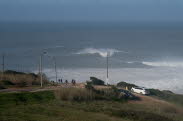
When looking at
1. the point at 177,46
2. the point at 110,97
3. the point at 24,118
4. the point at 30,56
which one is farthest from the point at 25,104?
the point at 177,46

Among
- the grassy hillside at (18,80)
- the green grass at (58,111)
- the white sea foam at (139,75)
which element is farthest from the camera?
the white sea foam at (139,75)

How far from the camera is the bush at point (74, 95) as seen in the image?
90.5 ft

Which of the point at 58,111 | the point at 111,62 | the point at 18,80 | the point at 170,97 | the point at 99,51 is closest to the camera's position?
the point at 58,111

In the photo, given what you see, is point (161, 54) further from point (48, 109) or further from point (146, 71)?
point (48, 109)

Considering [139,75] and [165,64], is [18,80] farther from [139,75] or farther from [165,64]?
[165,64]

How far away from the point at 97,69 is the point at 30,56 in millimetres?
17352

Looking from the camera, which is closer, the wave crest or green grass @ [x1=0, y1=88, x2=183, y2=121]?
green grass @ [x1=0, y1=88, x2=183, y2=121]

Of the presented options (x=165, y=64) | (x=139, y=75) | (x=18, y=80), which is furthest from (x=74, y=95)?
(x=165, y=64)

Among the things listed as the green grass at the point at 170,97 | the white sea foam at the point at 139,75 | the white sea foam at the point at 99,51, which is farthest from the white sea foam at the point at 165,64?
the green grass at the point at 170,97

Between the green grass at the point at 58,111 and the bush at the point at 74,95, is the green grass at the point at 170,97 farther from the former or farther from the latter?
the bush at the point at 74,95

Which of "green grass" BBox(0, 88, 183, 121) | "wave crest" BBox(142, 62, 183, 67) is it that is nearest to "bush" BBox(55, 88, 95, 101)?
"green grass" BBox(0, 88, 183, 121)

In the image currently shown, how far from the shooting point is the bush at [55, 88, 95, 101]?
90.5 ft

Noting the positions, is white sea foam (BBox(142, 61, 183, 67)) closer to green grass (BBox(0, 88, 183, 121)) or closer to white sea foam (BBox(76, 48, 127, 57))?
white sea foam (BBox(76, 48, 127, 57))

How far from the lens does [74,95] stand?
27.9 meters
